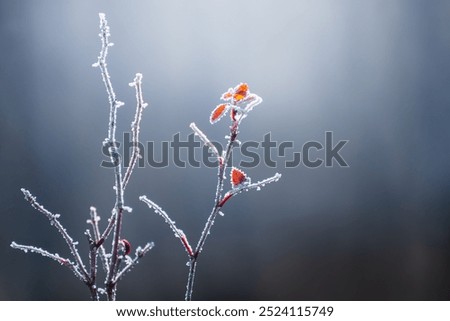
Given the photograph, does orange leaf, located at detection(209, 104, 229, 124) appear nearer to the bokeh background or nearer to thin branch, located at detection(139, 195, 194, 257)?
thin branch, located at detection(139, 195, 194, 257)

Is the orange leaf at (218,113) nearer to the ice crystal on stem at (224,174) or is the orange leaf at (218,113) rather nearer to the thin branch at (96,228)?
the ice crystal on stem at (224,174)

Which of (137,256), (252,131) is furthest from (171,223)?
(252,131)

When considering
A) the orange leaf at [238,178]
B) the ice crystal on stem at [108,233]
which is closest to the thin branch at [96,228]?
the ice crystal on stem at [108,233]

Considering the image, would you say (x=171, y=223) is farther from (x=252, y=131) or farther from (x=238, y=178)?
(x=252, y=131)

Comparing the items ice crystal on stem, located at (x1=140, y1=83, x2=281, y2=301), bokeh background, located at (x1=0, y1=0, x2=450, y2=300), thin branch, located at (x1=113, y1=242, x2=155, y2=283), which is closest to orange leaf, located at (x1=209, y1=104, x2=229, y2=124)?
ice crystal on stem, located at (x1=140, y1=83, x2=281, y2=301)

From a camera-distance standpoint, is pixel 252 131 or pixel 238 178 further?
pixel 252 131

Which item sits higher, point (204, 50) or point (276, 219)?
point (204, 50)

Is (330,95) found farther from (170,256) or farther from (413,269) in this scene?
(170,256)
